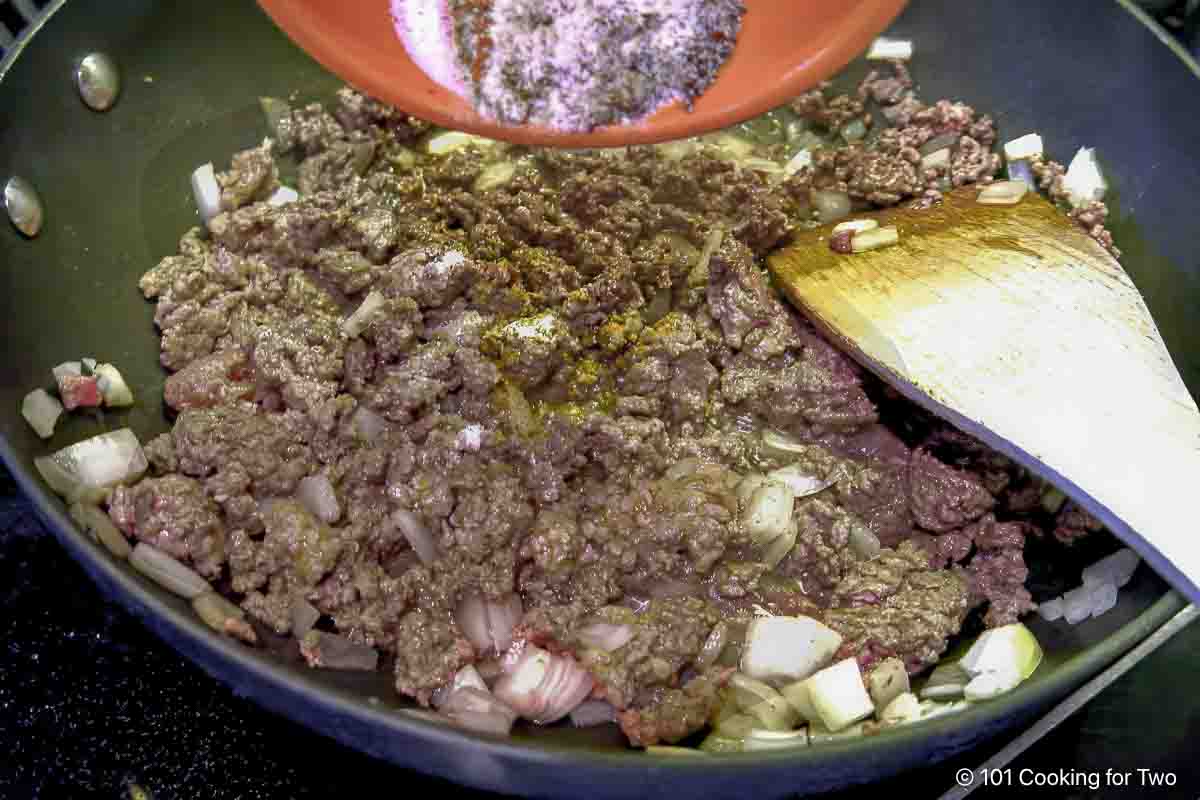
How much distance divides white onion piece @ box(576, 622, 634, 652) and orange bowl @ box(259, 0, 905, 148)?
87 cm

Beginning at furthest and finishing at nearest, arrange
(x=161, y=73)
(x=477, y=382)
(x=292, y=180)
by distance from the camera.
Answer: (x=292, y=180), (x=161, y=73), (x=477, y=382)

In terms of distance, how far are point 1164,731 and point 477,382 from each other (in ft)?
4.73

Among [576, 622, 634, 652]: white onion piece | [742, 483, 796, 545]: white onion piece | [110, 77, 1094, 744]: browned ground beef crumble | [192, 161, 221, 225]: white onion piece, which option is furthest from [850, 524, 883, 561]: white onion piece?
[192, 161, 221, 225]: white onion piece

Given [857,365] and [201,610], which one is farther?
[857,365]

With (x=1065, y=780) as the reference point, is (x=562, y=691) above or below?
above

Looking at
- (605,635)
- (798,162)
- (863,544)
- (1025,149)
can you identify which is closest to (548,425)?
(605,635)

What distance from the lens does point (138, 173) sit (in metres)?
2.25

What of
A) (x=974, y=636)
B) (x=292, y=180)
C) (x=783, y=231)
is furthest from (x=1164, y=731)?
(x=292, y=180)

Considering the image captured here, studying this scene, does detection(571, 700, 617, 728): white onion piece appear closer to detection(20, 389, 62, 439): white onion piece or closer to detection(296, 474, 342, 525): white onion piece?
detection(296, 474, 342, 525): white onion piece

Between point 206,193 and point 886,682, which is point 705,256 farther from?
point 206,193

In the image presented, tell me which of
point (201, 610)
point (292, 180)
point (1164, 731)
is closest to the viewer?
point (201, 610)

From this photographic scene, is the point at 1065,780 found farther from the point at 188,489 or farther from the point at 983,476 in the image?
the point at 188,489

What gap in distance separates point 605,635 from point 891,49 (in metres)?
1.75

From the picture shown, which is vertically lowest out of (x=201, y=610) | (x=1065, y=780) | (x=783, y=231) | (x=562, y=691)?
(x=1065, y=780)
